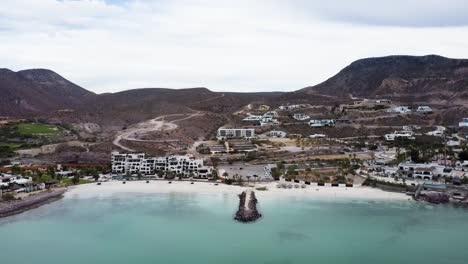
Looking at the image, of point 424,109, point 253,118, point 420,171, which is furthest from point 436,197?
point 253,118

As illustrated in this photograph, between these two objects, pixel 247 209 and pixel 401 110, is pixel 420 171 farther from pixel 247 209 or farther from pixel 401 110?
pixel 401 110

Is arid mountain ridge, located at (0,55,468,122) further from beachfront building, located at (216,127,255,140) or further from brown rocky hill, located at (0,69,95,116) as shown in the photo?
beachfront building, located at (216,127,255,140)

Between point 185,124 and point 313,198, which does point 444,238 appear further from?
point 185,124

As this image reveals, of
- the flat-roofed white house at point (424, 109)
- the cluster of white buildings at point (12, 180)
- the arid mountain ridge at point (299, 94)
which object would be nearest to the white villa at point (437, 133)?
the flat-roofed white house at point (424, 109)

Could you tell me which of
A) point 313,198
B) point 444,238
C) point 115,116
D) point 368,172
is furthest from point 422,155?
point 115,116

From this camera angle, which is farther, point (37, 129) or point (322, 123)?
point (322, 123)

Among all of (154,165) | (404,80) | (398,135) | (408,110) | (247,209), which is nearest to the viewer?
(247,209)
